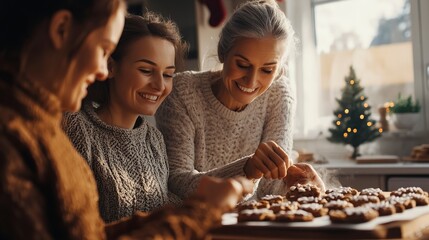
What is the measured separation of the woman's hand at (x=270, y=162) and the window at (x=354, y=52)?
2.02 m

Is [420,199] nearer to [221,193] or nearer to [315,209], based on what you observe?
[315,209]

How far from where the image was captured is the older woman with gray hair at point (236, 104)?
170cm

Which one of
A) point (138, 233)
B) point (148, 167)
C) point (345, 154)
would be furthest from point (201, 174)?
point (345, 154)

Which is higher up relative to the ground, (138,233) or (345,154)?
(138,233)

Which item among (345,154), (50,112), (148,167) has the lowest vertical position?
(345,154)

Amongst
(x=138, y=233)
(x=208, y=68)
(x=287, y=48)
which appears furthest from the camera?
(x=208, y=68)

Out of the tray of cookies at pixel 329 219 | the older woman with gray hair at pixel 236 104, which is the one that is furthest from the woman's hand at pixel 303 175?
the tray of cookies at pixel 329 219

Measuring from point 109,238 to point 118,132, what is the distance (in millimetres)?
546

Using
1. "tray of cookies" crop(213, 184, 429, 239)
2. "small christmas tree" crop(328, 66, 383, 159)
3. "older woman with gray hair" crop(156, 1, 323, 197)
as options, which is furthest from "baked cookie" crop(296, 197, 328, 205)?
"small christmas tree" crop(328, 66, 383, 159)

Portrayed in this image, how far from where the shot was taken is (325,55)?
3.52 metres

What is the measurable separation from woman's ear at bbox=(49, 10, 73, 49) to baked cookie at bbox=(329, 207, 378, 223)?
521 mm

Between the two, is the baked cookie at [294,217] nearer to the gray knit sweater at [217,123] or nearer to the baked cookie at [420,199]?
the baked cookie at [420,199]

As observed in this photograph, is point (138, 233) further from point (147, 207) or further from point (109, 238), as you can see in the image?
point (147, 207)

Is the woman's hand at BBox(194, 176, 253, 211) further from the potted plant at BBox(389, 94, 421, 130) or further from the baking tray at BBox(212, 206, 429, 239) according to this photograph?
the potted plant at BBox(389, 94, 421, 130)
